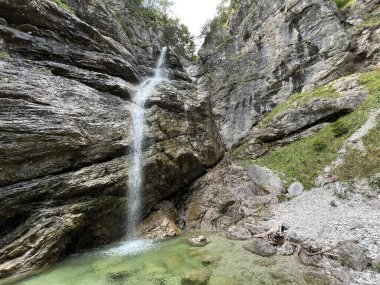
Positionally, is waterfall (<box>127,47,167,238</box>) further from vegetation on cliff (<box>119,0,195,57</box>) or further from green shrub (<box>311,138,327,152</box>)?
vegetation on cliff (<box>119,0,195,57</box>)

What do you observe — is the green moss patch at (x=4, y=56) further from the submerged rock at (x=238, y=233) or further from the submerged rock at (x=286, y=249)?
the submerged rock at (x=286, y=249)

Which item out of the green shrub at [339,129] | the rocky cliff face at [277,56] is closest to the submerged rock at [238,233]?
the green shrub at [339,129]

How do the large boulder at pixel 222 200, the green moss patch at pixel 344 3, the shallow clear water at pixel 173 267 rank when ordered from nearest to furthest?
the shallow clear water at pixel 173 267 < the large boulder at pixel 222 200 < the green moss patch at pixel 344 3

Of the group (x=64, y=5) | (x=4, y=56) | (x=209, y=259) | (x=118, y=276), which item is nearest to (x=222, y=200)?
(x=209, y=259)

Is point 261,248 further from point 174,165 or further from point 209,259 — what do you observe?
point 174,165

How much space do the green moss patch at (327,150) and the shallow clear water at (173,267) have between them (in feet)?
30.7

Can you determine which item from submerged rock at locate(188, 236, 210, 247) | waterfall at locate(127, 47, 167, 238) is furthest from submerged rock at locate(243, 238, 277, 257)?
waterfall at locate(127, 47, 167, 238)

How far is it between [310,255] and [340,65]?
23.9 m

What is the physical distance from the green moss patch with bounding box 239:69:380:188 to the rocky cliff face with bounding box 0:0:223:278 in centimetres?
646

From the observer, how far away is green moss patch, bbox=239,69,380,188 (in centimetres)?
1819

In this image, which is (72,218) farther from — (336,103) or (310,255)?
(336,103)

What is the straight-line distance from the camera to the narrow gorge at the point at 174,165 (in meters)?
11.9

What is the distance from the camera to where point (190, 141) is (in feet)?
72.8

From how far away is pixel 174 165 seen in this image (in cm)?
2027
